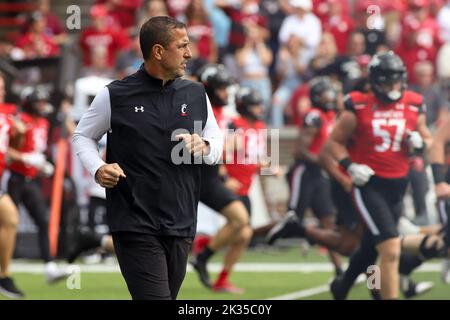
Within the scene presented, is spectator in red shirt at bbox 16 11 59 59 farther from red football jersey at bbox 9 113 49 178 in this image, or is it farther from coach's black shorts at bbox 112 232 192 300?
coach's black shorts at bbox 112 232 192 300

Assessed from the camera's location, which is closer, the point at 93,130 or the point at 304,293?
the point at 93,130

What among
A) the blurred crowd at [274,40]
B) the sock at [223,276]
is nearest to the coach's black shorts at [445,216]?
the sock at [223,276]

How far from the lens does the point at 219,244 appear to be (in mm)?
11953

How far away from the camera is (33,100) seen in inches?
534

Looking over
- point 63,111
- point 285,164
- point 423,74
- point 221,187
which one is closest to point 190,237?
point 221,187

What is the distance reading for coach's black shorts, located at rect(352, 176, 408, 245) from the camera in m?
9.31

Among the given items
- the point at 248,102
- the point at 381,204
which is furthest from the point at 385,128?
the point at 248,102

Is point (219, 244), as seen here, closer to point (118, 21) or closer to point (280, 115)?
point (280, 115)

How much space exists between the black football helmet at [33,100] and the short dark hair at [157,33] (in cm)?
712

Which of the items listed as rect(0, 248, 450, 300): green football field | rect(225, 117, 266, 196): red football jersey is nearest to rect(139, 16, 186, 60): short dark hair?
rect(0, 248, 450, 300): green football field

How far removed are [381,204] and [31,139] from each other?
16.8ft

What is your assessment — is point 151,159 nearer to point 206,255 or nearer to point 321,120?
point 206,255

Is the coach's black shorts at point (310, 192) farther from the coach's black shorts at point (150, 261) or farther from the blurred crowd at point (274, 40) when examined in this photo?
the coach's black shorts at point (150, 261)

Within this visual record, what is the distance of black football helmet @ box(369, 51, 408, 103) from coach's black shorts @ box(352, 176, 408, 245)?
0.66 meters
